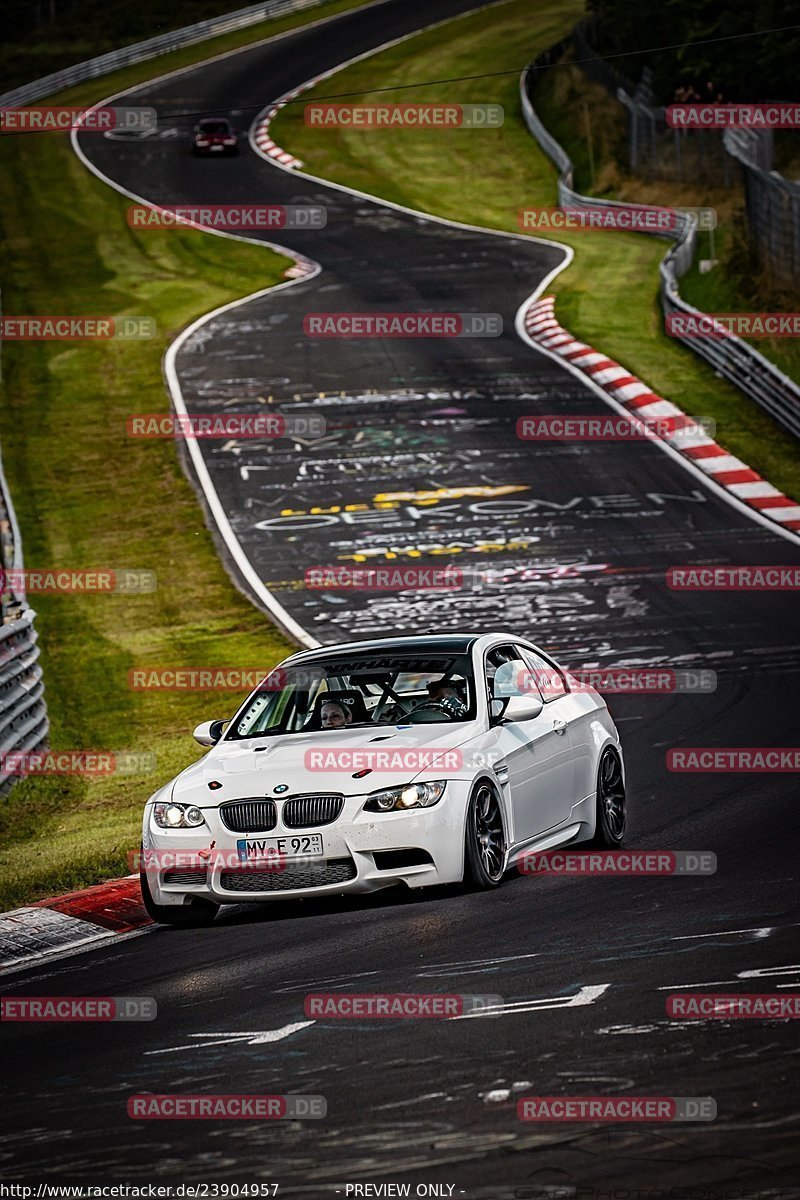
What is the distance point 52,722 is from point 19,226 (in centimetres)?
3589

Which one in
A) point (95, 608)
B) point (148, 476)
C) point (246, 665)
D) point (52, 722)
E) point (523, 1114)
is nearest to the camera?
point (523, 1114)

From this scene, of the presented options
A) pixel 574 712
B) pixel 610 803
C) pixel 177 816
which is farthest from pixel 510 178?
pixel 177 816

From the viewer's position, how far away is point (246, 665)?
839 inches

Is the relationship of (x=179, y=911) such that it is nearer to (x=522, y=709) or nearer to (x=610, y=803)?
(x=522, y=709)

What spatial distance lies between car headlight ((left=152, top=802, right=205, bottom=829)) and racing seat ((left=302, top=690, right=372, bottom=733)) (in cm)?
106

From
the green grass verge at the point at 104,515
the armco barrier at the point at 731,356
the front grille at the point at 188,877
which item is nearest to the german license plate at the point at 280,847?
the front grille at the point at 188,877

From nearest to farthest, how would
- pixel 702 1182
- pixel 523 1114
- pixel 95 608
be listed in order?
pixel 702 1182 < pixel 523 1114 < pixel 95 608

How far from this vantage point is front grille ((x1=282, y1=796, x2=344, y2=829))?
10.5 meters

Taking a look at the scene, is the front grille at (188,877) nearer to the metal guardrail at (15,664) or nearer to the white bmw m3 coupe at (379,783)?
the white bmw m3 coupe at (379,783)

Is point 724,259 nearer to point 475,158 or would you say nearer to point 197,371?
point 197,371

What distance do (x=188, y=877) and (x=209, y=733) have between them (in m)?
1.31

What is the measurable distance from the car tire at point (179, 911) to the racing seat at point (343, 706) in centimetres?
130

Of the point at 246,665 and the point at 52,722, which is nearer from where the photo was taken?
the point at 52,722

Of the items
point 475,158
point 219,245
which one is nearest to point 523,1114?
point 219,245
